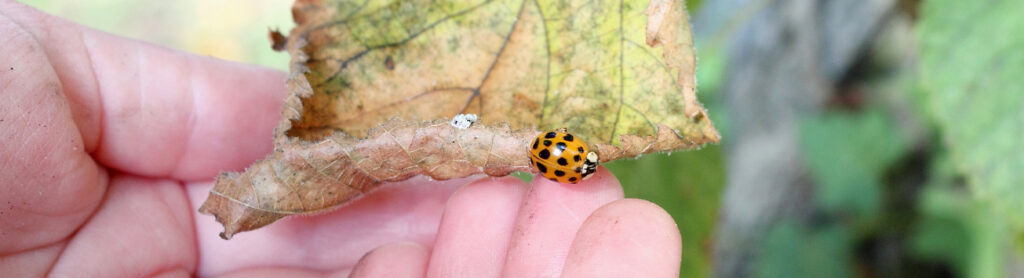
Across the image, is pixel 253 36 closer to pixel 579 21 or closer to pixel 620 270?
pixel 579 21

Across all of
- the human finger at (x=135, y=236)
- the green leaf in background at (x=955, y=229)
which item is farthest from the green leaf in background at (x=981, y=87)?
the human finger at (x=135, y=236)

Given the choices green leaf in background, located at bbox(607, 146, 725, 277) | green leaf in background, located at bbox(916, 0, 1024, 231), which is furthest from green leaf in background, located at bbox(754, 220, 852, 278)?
green leaf in background, located at bbox(916, 0, 1024, 231)

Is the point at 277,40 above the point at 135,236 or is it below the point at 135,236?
above

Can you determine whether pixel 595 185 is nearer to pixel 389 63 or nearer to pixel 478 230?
pixel 478 230

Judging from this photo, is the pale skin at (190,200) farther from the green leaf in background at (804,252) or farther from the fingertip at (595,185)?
the green leaf in background at (804,252)

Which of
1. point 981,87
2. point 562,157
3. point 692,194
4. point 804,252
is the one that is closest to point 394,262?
point 562,157

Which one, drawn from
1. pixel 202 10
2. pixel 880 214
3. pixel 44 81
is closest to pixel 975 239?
pixel 880 214

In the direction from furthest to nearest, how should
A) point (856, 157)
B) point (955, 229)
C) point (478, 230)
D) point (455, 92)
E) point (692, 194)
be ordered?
1. point (856, 157)
2. point (955, 229)
3. point (692, 194)
4. point (455, 92)
5. point (478, 230)
